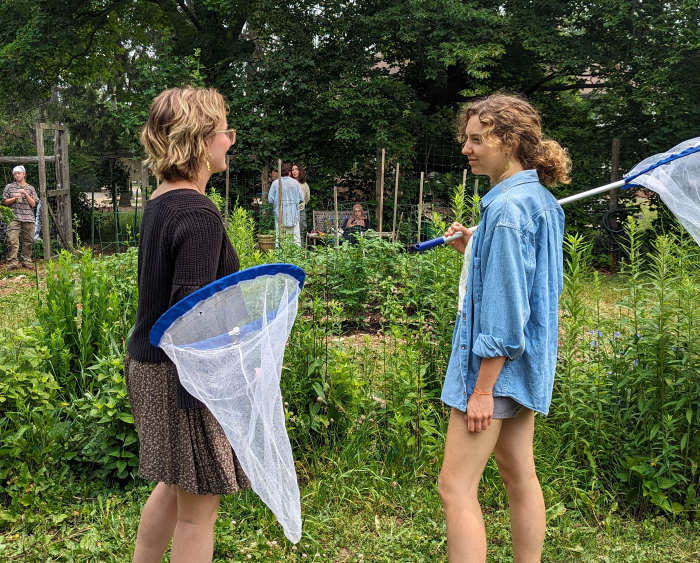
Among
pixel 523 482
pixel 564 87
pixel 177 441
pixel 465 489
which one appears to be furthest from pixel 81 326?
pixel 564 87

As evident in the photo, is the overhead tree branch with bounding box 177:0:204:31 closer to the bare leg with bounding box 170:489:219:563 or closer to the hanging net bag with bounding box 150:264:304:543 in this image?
the hanging net bag with bounding box 150:264:304:543

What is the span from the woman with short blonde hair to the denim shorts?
80cm

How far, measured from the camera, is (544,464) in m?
3.04

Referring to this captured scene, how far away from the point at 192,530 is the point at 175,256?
0.79 metres

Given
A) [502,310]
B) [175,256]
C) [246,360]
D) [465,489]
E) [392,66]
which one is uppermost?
[392,66]

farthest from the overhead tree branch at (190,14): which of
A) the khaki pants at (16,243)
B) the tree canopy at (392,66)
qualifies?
the khaki pants at (16,243)

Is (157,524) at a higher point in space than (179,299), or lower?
lower

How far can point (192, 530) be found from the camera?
1.84 meters

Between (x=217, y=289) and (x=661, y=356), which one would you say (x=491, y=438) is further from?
(x=661, y=356)

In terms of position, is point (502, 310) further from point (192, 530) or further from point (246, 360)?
point (192, 530)

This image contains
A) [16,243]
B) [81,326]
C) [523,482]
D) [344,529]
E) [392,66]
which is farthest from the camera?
[392,66]

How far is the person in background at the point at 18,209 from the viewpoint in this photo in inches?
412

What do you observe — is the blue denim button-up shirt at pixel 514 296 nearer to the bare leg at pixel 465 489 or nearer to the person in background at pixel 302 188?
the bare leg at pixel 465 489

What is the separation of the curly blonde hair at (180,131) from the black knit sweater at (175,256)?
0.23 ft
